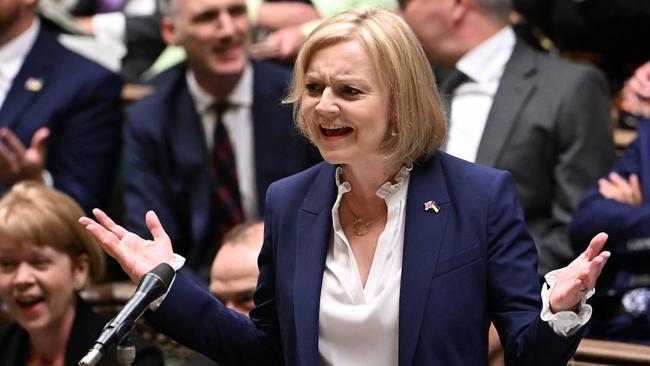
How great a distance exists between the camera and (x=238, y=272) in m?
2.83

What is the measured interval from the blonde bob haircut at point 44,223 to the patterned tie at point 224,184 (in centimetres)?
59

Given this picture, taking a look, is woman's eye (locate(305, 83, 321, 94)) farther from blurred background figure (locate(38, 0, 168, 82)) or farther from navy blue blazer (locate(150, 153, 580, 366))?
blurred background figure (locate(38, 0, 168, 82))

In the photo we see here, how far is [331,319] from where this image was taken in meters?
→ 2.05

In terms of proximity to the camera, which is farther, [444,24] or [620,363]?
[444,24]

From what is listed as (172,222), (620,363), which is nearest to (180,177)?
(172,222)

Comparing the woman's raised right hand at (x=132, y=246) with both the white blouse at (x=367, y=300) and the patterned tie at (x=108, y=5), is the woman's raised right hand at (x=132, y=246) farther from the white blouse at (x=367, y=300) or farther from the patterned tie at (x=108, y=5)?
the patterned tie at (x=108, y=5)

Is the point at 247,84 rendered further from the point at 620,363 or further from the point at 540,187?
the point at 620,363

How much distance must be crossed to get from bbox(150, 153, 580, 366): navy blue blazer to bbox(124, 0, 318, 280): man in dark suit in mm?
1386

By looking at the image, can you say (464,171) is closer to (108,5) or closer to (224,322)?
(224,322)

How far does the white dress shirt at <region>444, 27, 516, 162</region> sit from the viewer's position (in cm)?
333

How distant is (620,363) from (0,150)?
69.9 inches

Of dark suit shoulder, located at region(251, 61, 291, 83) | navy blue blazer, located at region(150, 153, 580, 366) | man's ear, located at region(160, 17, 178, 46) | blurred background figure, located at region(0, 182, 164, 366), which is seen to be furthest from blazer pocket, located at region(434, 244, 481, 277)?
man's ear, located at region(160, 17, 178, 46)

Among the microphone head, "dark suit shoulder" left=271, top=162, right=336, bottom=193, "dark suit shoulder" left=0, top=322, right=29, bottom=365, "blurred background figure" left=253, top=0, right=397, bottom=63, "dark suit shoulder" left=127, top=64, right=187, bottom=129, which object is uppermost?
the microphone head

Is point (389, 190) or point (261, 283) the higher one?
point (389, 190)
